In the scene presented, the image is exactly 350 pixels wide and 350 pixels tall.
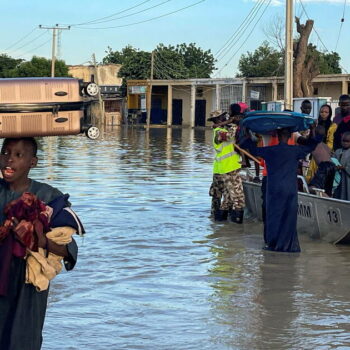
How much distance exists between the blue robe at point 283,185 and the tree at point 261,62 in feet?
190

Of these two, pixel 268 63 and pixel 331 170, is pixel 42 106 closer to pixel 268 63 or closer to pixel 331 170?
pixel 331 170

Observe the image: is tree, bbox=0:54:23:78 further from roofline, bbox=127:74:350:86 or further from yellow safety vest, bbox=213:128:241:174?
yellow safety vest, bbox=213:128:241:174

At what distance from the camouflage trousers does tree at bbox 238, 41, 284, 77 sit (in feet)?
182

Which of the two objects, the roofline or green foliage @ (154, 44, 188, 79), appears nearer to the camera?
the roofline

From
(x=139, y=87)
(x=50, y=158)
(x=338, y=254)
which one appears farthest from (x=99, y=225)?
(x=139, y=87)

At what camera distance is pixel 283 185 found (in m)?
10.1

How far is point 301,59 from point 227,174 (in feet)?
95.5

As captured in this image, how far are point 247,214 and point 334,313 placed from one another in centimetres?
623

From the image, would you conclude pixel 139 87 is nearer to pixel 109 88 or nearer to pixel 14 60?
pixel 109 88

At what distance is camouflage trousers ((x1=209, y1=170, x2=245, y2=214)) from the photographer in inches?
494

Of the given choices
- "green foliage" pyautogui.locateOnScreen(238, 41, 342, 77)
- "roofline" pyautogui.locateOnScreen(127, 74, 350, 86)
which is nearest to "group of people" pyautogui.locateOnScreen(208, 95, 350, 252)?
"roofline" pyautogui.locateOnScreen(127, 74, 350, 86)

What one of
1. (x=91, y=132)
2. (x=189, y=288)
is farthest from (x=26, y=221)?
(x=189, y=288)

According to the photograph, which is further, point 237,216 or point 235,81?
point 235,81

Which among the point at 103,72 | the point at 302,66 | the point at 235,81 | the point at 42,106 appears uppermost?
the point at 103,72
